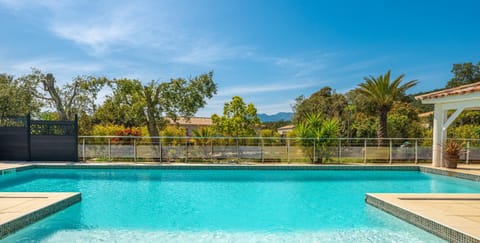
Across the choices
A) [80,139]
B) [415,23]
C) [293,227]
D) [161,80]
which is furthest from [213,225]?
[415,23]

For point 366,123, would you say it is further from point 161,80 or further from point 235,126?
point 161,80

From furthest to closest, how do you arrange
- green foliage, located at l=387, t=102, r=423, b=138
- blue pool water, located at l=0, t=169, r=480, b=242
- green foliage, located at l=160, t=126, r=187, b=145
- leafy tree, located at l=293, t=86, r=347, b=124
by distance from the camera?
1. leafy tree, located at l=293, t=86, r=347, b=124
2. green foliage, located at l=387, t=102, r=423, b=138
3. green foliage, located at l=160, t=126, r=187, b=145
4. blue pool water, located at l=0, t=169, r=480, b=242

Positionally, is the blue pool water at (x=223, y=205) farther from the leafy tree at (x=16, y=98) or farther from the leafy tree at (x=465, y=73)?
the leafy tree at (x=465, y=73)

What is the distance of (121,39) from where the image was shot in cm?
1367

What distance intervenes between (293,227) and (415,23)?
13.3 m

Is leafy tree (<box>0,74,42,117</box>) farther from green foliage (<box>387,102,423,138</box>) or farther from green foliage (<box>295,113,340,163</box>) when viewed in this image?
green foliage (<box>387,102,423,138</box>)

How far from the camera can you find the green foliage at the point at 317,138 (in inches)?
458

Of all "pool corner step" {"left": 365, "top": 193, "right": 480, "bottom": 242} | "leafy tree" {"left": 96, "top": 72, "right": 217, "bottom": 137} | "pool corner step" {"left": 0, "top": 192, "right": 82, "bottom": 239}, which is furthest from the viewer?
"leafy tree" {"left": 96, "top": 72, "right": 217, "bottom": 137}

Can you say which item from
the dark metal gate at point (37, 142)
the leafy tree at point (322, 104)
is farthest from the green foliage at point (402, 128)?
the dark metal gate at point (37, 142)

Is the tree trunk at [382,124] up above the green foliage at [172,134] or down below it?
above

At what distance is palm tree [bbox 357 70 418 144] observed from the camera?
47.5 ft

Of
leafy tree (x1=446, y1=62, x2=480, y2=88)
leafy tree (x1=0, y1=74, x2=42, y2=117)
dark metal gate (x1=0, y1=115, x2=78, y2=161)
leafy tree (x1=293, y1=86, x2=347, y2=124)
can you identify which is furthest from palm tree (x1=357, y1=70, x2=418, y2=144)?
leafy tree (x1=446, y1=62, x2=480, y2=88)

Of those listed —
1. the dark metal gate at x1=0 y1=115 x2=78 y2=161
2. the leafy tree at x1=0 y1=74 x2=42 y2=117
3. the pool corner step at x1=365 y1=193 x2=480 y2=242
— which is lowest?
the pool corner step at x1=365 y1=193 x2=480 y2=242

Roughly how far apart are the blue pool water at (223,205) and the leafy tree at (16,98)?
624 cm
